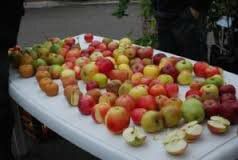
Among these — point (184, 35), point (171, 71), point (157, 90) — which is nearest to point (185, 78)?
point (171, 71)

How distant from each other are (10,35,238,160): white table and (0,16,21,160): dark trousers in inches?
2.2

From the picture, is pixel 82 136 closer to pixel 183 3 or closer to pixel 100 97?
pixel 100 97

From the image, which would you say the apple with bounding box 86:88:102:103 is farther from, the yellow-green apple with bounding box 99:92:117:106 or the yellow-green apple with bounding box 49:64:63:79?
the yellow-green apple with bounding box 49:64:63:79

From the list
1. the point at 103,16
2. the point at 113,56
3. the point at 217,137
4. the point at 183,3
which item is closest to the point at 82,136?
the point at 217,137

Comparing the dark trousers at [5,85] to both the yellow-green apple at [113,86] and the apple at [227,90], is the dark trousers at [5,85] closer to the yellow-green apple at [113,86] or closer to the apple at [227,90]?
the yellow-green apple at [113,86]

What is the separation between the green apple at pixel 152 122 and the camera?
137 cm

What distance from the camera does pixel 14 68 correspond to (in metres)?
2.07

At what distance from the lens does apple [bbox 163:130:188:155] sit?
122cm

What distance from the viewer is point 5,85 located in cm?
187

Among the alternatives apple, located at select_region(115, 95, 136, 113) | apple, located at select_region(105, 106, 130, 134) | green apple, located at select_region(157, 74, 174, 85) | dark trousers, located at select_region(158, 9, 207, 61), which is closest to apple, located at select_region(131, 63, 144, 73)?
green apple, located at select_region(157, 74, 174, 85)

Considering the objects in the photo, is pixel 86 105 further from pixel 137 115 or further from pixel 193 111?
pixel 193 111

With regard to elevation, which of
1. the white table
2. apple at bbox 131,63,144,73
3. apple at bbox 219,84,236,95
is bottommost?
the white table

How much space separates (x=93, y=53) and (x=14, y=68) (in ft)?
1.34

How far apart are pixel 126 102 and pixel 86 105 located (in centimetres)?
16
